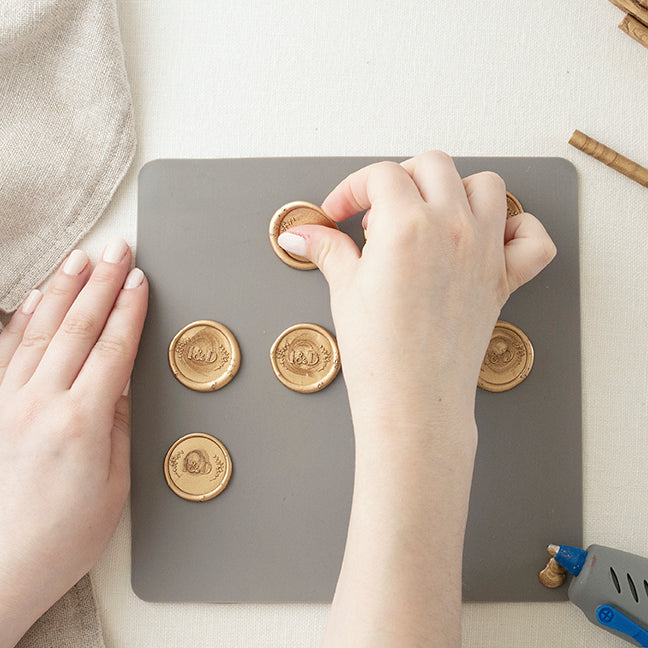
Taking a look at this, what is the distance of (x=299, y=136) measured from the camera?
2.70 feet

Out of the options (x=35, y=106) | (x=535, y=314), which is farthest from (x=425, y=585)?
(x=35, y=106)

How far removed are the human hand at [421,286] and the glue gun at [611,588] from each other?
0.90ft

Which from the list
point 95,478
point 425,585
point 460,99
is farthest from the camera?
point 460,99

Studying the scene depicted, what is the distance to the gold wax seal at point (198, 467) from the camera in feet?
2.54

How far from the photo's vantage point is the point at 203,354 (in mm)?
783

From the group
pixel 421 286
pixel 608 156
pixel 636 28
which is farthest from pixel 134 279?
pixel 636 28

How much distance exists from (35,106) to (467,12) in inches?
23.2

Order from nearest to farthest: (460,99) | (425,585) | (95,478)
A: (425,585) < (95,478) < (460,99)

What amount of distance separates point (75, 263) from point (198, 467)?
305 mm

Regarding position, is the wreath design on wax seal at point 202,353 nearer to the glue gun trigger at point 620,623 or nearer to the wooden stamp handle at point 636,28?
the glue gun trigger at point 620,623

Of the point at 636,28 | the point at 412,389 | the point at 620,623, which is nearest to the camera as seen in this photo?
Answer: the point at 412,389

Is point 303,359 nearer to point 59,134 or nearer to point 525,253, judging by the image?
point 525,253

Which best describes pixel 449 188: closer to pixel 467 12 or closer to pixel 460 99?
pixel 460 99

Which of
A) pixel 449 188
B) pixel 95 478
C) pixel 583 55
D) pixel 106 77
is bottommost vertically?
pixel 95 478
